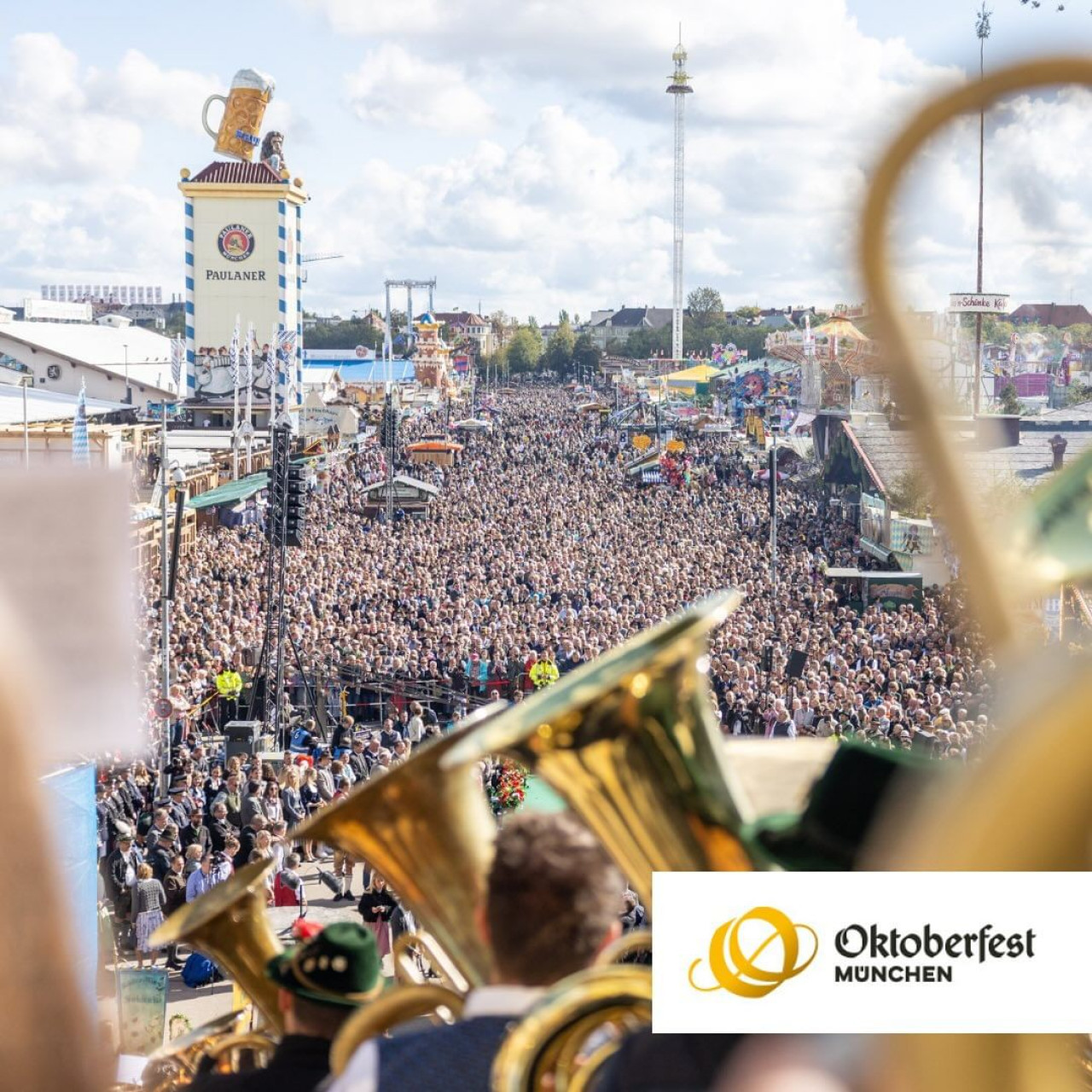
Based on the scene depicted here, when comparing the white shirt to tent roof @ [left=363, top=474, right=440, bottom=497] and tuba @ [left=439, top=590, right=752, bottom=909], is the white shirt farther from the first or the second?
tent roof @ [left=363, top=474, right=440, bottom=497]

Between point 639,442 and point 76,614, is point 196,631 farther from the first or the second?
point 639,442

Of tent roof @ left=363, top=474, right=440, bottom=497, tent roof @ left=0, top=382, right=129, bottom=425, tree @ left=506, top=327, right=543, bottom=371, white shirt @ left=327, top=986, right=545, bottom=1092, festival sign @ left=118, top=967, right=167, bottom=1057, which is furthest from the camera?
tree @ left=506, top=327, right=543, bottom=371

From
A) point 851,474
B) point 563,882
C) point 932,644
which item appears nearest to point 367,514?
point 851,474

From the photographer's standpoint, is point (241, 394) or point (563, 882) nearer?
point (563, 882)

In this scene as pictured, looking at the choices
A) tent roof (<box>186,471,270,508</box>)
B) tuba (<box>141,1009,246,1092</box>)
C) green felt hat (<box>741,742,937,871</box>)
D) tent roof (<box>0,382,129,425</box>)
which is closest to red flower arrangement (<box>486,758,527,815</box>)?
tuba (<box>141,1009,246,1092</box>)

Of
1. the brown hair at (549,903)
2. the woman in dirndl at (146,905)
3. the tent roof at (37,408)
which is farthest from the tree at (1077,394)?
the brown hair at (549,903)

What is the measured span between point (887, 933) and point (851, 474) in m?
35.6

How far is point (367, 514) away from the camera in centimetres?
3519

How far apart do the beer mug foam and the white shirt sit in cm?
6973

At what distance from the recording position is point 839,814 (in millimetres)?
1652

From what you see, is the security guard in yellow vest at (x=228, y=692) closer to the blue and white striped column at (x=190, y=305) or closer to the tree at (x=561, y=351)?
the blue and white striped column at (x=190, y=305)

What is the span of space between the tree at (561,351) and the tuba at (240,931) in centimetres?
Answer: 15892

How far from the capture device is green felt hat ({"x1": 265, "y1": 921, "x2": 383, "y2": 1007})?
104 inches

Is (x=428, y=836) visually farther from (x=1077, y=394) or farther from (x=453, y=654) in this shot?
(x=1077, y=394)
